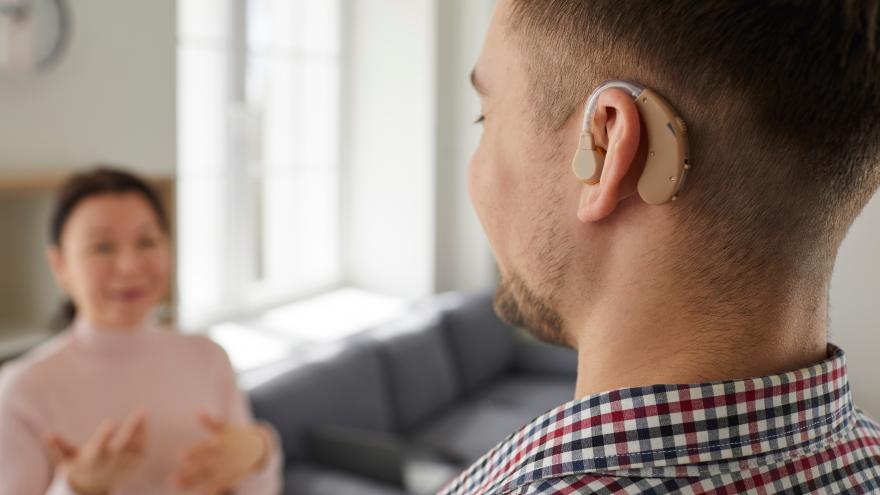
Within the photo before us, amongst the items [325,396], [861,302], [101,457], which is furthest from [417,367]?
[861,302]

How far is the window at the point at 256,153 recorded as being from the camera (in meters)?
3.28

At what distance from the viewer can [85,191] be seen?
178 cm

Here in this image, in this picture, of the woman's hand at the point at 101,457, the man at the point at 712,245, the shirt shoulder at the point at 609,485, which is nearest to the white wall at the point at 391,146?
the woman's hand at the point at 101,457

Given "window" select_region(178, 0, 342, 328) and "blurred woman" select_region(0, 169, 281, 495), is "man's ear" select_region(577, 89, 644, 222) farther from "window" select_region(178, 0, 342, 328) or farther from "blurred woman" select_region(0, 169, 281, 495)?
"window" select_region(178, 0, 342, 328)

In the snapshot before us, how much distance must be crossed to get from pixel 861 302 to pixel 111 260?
1364mm

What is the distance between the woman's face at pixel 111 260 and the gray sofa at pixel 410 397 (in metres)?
1.00

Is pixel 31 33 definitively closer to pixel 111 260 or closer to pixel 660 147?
pixel 111 260

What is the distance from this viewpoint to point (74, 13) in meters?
2.50

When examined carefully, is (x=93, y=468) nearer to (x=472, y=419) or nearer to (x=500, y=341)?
(x=472, y=419)

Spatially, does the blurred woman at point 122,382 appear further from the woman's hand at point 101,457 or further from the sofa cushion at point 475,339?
the sofa cushion at point 475,339

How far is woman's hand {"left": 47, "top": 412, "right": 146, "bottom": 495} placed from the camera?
5.04ft

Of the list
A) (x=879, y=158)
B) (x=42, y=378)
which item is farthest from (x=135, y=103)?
(x=879, y=158)

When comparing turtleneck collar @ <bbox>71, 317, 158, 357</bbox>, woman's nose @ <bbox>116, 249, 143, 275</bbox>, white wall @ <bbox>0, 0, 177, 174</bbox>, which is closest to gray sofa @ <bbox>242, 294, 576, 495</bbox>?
white wall @ <bbox>0, 0, 177, 174</bbox>

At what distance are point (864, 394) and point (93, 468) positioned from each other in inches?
48.4
